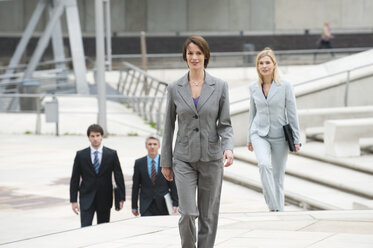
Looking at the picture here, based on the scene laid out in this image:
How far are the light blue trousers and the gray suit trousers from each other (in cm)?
256

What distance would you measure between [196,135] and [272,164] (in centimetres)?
311

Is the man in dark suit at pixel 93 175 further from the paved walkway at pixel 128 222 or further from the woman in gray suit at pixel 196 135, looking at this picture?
the woman in gray suit at pixel 196 135

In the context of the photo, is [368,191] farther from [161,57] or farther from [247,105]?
[161,57]

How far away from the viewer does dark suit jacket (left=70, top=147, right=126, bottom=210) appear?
8.74 m

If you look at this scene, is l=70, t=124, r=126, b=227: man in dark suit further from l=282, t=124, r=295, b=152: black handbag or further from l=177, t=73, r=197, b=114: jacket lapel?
l=177, t=73, r=197, b=114: jacket lapel

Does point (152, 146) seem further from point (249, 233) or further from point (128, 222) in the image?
point (249, 233)

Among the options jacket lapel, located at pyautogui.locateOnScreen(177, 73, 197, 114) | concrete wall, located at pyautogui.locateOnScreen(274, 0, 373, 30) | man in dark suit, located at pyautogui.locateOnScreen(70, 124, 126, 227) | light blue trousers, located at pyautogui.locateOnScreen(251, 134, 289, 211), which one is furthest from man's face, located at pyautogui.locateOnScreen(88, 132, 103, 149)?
concrete wall, located at pyautogui.locateOnScreen(274, 0, 373, 30)

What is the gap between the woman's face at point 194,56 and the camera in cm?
596

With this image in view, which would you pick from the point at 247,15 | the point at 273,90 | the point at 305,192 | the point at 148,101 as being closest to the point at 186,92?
the point at 273,90

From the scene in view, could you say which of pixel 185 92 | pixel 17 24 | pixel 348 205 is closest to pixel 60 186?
pixel 348 205

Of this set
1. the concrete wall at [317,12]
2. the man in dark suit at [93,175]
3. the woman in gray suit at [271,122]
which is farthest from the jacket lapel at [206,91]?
the concrete wall at [317,12]

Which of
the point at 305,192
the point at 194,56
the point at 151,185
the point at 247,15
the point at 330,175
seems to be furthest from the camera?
the point at 247,15

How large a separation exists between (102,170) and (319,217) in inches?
87.4

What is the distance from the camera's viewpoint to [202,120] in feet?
19.7
